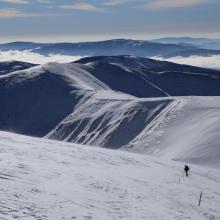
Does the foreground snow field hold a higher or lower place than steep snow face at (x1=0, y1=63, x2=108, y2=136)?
higher

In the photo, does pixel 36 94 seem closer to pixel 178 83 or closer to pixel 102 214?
pixel 178 83

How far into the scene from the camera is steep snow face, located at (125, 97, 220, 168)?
46.4 m

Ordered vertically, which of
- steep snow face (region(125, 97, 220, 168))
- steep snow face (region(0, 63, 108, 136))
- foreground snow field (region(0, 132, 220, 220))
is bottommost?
steep snow face (region(0, 63, 108, 136))

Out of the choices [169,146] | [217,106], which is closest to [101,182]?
[169,146]

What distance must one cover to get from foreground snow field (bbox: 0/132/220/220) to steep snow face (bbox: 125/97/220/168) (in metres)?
14.1

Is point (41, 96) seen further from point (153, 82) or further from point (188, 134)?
point (188, 134)

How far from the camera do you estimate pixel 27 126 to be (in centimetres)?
11212

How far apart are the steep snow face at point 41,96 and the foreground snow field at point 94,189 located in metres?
75.3

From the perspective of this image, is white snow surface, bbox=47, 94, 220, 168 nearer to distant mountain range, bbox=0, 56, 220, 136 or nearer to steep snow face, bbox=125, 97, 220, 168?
steep snow face, bbox=125, 97, 220, 168

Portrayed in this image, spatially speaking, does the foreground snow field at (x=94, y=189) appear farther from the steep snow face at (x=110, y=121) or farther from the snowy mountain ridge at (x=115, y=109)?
the steep snow face at (x=110, y=121)

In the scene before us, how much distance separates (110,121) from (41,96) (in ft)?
155

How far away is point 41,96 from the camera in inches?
4980

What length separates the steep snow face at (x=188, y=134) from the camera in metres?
46.4

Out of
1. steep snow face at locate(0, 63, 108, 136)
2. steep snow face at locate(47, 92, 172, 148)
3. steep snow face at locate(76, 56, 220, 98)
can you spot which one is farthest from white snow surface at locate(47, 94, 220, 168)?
steep snow face at locate(76, 56, 220, 98)
